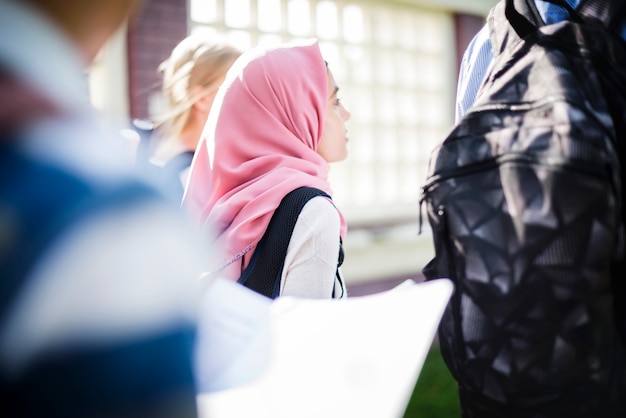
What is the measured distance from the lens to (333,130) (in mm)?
2160

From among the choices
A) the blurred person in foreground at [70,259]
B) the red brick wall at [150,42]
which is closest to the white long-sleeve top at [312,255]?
the blurred person in foreground at [70,259]

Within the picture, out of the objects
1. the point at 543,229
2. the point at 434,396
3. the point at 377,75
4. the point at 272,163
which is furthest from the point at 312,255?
the point at 377,75

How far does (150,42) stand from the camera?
4531mm

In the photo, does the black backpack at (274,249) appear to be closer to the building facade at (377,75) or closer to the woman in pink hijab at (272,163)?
the woman in pink hijab at (272,163)

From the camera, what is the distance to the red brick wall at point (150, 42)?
4.38m

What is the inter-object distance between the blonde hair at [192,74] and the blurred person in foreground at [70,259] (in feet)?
7.37

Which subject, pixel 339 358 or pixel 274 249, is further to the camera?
pixel 274 249

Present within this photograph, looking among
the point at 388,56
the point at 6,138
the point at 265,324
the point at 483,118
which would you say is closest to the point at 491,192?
the point at 483,118

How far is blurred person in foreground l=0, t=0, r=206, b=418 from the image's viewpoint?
49cm

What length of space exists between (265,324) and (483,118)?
0.57 metres

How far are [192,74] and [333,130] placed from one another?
91 centimetres

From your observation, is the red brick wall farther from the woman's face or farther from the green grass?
the green grass

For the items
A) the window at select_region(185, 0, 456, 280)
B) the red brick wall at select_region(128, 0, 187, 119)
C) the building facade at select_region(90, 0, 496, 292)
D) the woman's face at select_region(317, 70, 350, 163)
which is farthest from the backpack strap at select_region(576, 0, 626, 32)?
the window at select_region(185, 0, 456, 280)

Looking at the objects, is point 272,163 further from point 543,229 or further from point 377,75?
point 377,75
